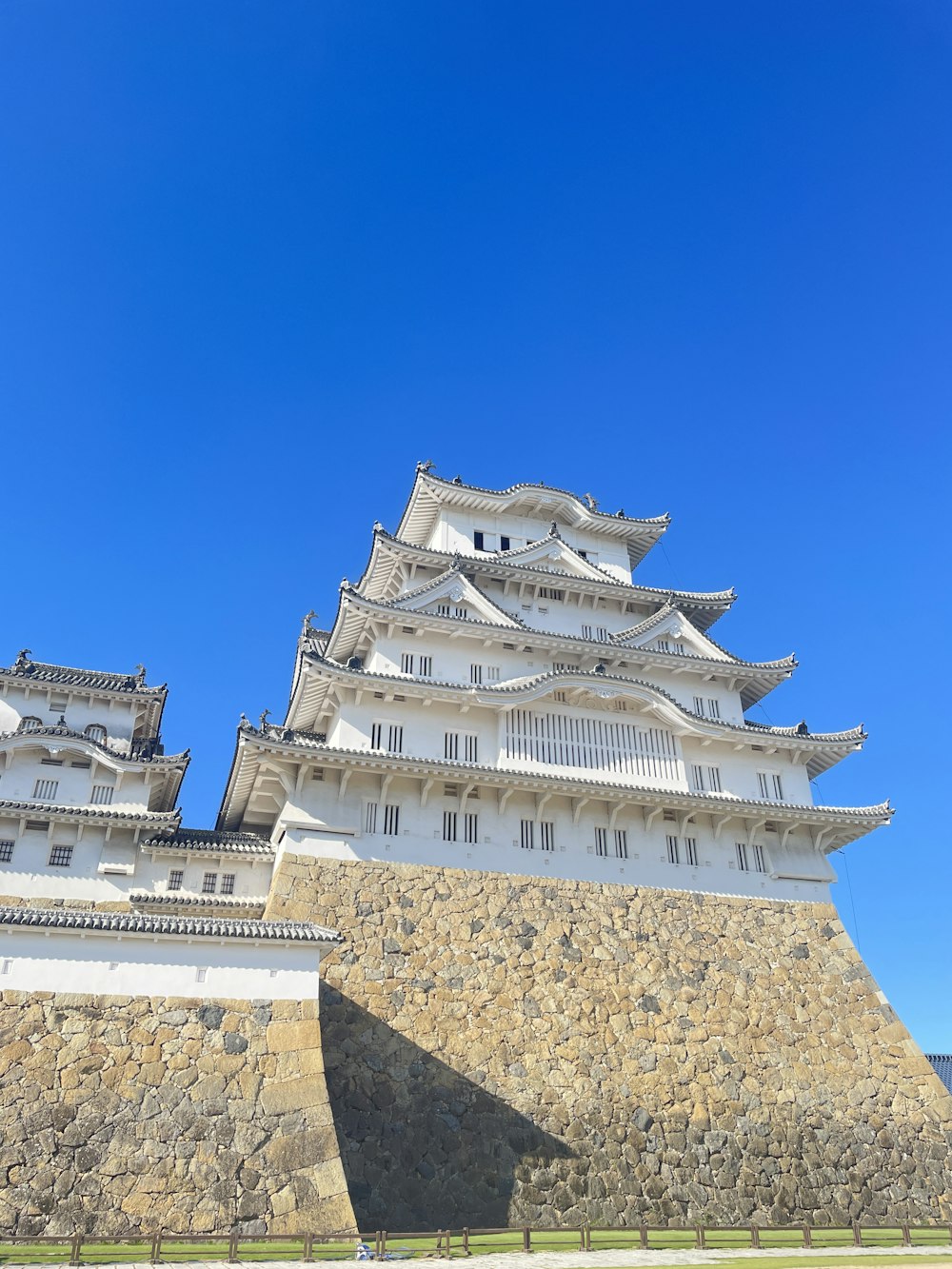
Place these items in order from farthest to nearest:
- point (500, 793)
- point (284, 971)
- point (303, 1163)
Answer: point (500, 793) < point (284, 971) < point (303, 1163)

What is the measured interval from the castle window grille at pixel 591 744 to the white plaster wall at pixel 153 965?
8980mm

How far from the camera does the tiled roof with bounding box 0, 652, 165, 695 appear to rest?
26.8m

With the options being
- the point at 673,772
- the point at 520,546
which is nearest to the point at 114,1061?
the point at 673,772

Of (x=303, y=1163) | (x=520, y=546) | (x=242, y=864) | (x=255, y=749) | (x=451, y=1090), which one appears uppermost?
(x=520, y=546)

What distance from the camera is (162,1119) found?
1354 centimetres

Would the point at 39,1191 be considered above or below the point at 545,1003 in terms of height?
below

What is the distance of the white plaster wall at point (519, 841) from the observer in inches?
829

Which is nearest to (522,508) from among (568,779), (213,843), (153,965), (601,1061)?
(568,779)

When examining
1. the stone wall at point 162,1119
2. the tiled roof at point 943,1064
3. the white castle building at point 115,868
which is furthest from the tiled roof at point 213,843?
the tiled roof at point 943,1064

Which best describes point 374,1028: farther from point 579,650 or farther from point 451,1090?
point 579,650

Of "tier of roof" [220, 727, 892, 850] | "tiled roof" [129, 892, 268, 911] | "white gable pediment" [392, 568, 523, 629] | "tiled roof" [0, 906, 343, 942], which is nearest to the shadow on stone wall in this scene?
"tiled roof" [0, 906, 343, 942]

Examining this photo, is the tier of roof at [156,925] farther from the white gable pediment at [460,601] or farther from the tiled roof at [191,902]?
the white gable pediment at [460,601]

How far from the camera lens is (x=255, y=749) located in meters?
20.7

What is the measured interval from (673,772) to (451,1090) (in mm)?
10072
